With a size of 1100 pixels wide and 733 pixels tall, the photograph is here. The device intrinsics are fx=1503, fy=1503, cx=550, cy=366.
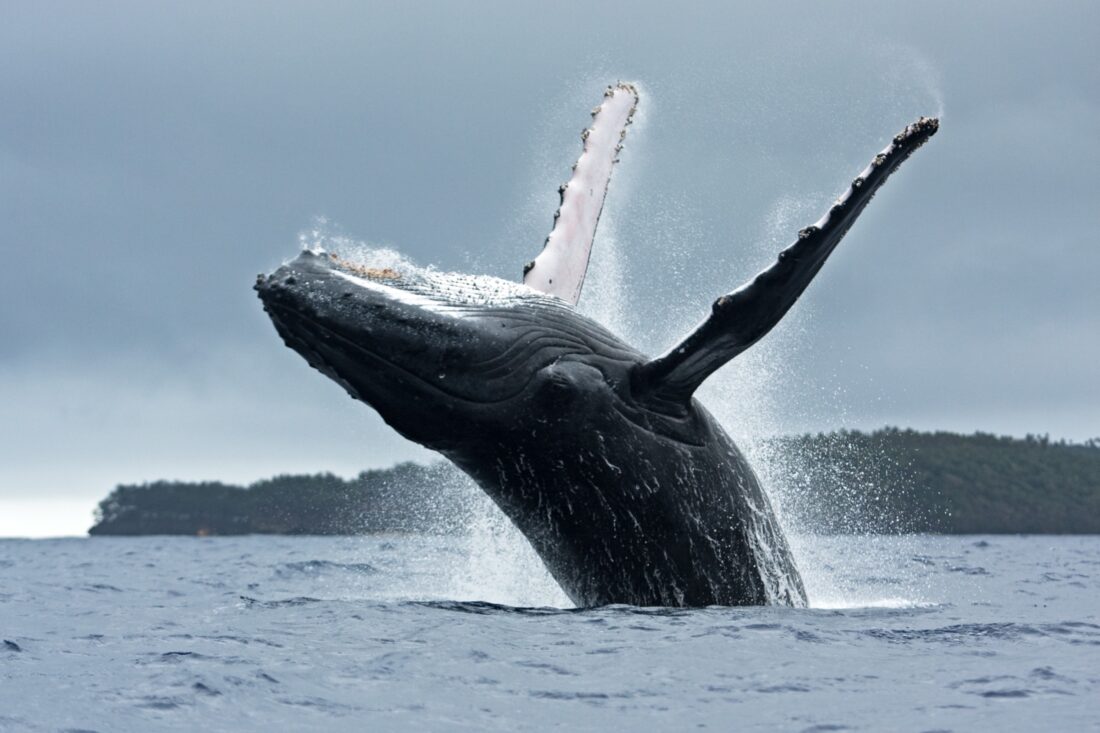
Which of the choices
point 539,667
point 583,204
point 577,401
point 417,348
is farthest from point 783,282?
point 583,204

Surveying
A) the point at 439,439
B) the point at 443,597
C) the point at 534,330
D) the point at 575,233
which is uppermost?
the point at 575,233

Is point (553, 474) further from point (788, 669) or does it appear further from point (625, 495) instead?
point (788, 669)

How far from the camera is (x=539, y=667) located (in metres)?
6.87

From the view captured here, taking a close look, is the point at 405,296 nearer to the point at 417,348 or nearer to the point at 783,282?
the point at 417,348

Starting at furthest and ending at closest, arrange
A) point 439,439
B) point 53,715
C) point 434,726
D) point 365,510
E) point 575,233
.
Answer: point 365,510 → point 575,233 → point 439,439 → point 53,715 → point 434,726

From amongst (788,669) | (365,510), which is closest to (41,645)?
(788,669)

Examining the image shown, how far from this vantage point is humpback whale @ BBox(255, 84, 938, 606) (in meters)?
7.55

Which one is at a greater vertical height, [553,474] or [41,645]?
[553,474]

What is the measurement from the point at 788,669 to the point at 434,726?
71.0 inches

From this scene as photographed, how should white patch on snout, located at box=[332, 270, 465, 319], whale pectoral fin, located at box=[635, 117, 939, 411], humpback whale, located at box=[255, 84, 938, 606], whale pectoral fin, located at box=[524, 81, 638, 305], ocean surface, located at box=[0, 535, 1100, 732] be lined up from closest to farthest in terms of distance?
1. ocean surface, located at box=[0, 535, 1100, 732]
2. whale pectoral fin, located at box=[635, 117, 939, 411]
3. humpback whale, located at box=[255, 84, 938, 606]
4. white patch on snout, located at box=[332, 270, 465, 319]
5. whale pectoral fin, located at box=[524, 81, 638, 305]

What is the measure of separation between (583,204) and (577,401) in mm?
2267

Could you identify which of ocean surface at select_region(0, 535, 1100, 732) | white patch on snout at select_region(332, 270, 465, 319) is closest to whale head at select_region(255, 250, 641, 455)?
white patch on snout at select_region(332, 270, 465, 319)

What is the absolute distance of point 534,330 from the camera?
7949 mm

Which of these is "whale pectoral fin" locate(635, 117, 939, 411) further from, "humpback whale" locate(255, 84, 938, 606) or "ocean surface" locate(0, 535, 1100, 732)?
"ocean surface" locate(0, 535, 1100, 732)
